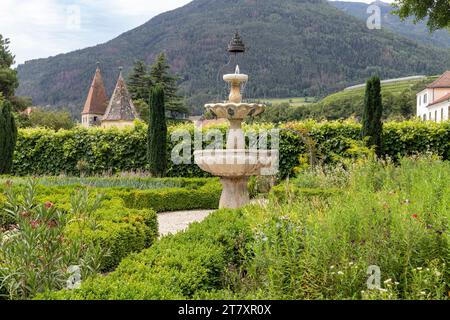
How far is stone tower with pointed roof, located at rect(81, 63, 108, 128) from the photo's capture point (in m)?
46.6

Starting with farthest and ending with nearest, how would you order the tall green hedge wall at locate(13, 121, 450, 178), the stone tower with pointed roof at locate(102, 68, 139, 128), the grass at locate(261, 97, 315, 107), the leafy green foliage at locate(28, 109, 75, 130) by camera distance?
the grass at locate(261, 97, 315, 107), the leafy green foliage at locate(28, 109, 75, 130), the stone tower with pointed roof at locate(102, 68, 139, 128), the tall green hedge wall at locate(13, 121, 450, 178)

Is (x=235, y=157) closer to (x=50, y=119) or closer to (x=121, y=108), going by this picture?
(x=121, y=108)

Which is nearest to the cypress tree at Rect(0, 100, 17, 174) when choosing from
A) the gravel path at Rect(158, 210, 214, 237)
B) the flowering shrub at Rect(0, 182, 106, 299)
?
the gravel path at Rect(158, 210, 214, 237)

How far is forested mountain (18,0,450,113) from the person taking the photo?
60938 mm

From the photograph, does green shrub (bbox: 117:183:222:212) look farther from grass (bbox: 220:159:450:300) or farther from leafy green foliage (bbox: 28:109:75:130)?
leafy green foliage (bbox: 28:109:75:130)

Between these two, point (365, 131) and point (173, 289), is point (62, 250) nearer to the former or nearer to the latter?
point (173, 289)

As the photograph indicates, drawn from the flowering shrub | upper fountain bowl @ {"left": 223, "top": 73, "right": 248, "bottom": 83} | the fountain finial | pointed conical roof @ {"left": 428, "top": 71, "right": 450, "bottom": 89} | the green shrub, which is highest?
pointed conical roof @ {"left": 428, "top": 71, "right": 450, "bottom": 89}

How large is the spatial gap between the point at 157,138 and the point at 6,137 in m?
4.73

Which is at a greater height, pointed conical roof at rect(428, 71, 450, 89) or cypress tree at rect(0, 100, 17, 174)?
pointed conical roof at rect(428, 71, 450, 89)

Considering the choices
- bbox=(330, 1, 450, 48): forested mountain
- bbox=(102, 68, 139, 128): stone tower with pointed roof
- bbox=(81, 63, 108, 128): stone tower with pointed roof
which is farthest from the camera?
bbox=(330, 1, 450, 48): forested mountain

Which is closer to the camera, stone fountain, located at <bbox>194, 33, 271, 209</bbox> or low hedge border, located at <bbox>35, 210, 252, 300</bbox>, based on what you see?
low hedge border, located at <bbox>35, 210, 252, 300</bbox>

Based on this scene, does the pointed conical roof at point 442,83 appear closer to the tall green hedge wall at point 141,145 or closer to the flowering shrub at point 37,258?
the tall green hedge wall at point 141,145

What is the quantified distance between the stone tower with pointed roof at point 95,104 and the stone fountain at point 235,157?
3932cm
